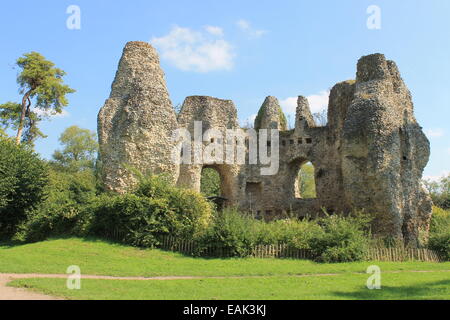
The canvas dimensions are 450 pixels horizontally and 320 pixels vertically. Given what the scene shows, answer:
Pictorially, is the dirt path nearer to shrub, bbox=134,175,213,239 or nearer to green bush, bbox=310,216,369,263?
green bush, bbox=310,216,369,263

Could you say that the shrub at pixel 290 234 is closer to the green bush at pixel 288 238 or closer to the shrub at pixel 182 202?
the green bush at pixel 288 238

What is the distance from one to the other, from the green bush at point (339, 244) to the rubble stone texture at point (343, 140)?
2256 mm

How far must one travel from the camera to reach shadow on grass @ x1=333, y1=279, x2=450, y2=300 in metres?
10.1

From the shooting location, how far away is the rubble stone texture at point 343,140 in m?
21.8

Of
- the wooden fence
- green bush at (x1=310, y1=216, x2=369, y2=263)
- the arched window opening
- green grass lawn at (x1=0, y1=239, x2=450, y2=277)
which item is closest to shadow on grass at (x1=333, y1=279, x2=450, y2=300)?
green grass lawn at (x1=0, y1=239, x2=450, y2=277)

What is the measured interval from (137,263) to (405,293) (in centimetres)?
839

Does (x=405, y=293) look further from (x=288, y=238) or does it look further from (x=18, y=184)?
(x=18, y=184)

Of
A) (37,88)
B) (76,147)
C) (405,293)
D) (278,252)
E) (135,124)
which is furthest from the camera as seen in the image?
(76,147)

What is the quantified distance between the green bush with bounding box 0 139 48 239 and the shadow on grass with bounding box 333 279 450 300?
1744 centimetres

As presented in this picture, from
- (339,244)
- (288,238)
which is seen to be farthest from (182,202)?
(339,244)

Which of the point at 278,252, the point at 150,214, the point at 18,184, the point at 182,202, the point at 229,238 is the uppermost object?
the point at 18,184

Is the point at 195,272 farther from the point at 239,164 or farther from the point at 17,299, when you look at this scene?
the point at 239,164

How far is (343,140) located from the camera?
22812 mm
